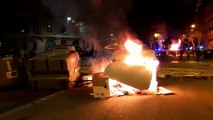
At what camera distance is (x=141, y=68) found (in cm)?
1253

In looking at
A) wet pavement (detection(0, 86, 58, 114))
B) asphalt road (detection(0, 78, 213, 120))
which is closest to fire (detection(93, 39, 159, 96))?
asphalt road (detection(0, 78, 213, 120))


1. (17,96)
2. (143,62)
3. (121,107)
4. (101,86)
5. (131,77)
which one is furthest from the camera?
(143,62)

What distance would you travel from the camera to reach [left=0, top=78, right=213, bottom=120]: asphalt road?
891cm

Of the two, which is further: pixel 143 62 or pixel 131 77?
pixel 143 62

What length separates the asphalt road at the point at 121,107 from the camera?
8.91 metres

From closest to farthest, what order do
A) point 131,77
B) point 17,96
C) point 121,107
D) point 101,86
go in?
point 121,107, point 101,86, point 131,77, point 17,96

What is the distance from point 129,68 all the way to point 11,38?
4977 centimetres

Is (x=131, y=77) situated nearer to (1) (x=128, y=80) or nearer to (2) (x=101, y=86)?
(1) (x=128, y=80)

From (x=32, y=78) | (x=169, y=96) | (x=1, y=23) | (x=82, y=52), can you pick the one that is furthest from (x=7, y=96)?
(x=1, y=23)

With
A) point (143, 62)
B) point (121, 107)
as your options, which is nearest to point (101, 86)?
point (121, 107)

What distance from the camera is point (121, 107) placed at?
32.9 ft

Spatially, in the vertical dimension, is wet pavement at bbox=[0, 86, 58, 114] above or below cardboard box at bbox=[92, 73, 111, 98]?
below

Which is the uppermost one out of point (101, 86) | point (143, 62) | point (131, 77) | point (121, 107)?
point (143, 62)

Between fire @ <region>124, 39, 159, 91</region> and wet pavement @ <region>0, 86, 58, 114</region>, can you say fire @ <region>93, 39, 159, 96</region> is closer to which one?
fire @ <region>124, 39, 159, 91</region>
